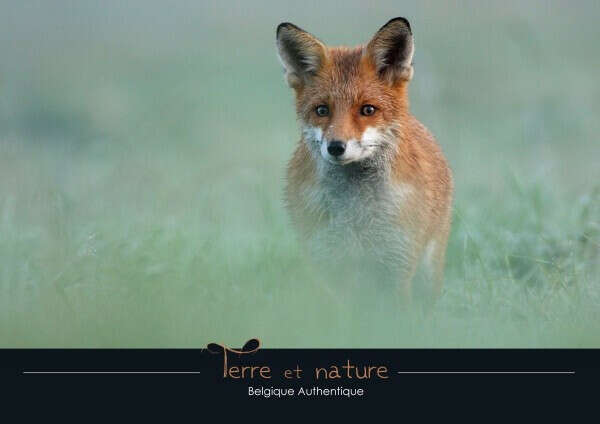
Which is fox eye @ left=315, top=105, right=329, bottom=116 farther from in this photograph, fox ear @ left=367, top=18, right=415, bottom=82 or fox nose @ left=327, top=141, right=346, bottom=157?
fox ear @ left=367, top=18, right=415, bottom=82

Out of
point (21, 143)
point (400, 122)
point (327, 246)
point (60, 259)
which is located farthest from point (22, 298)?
point (21, 143)

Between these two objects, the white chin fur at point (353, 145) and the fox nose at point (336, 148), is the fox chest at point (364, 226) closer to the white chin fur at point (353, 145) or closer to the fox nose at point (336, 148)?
the white chin fur at point (353, 145)

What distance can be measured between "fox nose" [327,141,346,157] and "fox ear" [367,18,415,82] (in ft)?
2.68

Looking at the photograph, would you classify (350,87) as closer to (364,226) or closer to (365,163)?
(365,163)

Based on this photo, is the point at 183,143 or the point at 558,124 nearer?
the point at 558,124

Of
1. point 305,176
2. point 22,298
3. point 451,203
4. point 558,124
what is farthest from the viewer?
point 558,124

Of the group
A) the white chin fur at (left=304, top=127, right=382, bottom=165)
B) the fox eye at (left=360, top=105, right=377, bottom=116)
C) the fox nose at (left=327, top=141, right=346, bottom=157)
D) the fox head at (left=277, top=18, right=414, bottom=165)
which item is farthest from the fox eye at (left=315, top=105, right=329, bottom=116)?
the fox nose at (left=327, top=141, right=346, bottom=157)

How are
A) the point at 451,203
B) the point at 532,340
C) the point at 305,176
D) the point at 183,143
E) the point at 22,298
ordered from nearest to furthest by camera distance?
the point at 532,340, the point at 22,298, the point at 305,176, the point at 451,203, the point at 183,143

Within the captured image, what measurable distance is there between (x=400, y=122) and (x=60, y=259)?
9.17 feet

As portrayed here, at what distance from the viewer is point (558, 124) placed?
1262 centimetres

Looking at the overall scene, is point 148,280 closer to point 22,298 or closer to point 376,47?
point 22,298

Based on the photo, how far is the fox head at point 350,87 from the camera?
7.15 meters

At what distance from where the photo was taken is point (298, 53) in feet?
25.0

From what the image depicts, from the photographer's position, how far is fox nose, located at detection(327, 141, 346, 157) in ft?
22.8
